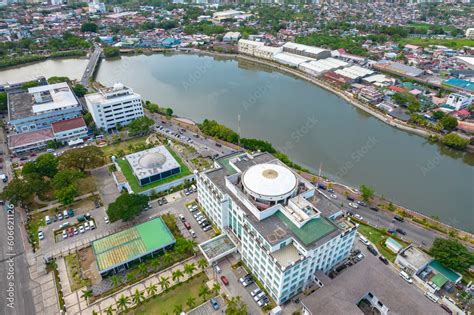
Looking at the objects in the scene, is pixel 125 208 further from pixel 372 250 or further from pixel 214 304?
pixel 372 250

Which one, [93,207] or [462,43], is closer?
[93,207]

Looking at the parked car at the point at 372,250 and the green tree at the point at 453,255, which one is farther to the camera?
the parked car at the point at 372,250

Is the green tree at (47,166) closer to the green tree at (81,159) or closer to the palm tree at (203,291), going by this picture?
the green tree at (81,159)

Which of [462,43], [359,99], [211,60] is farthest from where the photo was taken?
[462,43]

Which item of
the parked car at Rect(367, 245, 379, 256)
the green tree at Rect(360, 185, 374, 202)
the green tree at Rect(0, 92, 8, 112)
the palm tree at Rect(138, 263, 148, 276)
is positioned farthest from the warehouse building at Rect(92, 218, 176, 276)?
the green tree at Rect(0, 92, 8, 112)

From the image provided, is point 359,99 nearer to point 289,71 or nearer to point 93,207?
point 289,71

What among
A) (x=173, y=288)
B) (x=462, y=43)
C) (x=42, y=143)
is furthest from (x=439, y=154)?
(x=462, y=43)

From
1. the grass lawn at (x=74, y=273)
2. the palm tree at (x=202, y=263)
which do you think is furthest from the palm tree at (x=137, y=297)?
the grass lawn at (x=74, y=273)

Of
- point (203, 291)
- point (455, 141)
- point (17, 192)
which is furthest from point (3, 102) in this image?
point (455, 141)
